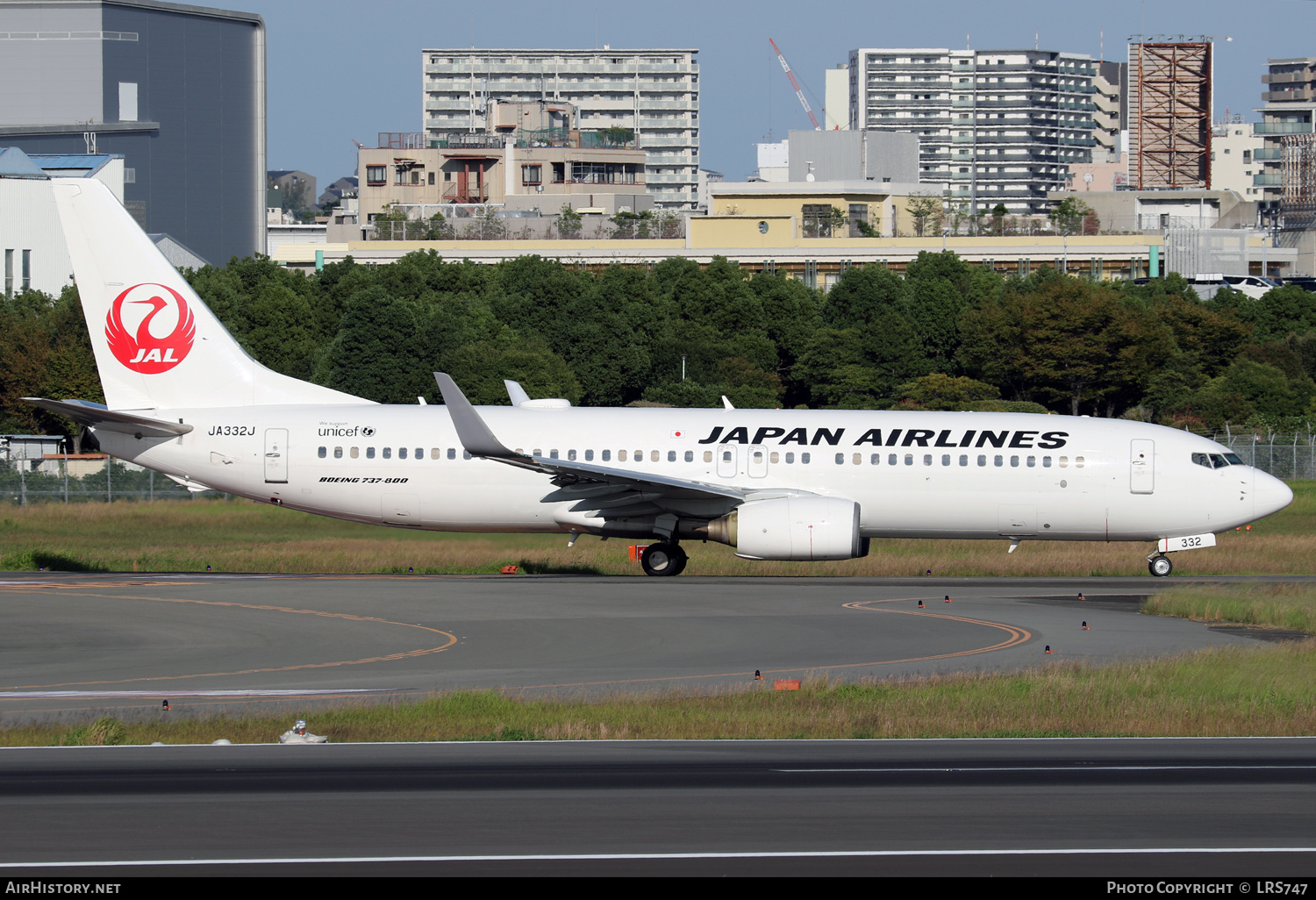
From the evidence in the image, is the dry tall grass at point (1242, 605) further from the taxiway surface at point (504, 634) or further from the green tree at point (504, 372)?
the green tree at point (504, 372)

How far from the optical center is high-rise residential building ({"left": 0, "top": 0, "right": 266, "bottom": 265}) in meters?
165

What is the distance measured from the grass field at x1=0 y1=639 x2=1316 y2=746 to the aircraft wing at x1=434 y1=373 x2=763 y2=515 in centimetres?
1213

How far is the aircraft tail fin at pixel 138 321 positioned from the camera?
110 ft

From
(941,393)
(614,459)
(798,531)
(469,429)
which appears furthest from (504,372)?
(798,531)

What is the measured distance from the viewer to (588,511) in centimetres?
3334

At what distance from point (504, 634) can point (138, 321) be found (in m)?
14.3

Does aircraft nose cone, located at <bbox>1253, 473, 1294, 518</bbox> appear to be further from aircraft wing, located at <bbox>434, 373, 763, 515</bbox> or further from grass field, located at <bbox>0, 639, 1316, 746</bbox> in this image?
grass field, located at <bbox>0, 639, 1316, 746</bbox>

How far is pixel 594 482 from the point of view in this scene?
32281 millimetres

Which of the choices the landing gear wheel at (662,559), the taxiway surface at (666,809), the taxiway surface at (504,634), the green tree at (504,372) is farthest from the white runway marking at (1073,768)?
the green tree at (504,372)

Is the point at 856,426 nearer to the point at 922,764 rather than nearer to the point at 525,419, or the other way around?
the point at 525,419

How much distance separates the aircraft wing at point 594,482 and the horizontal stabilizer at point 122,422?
6.53 metres

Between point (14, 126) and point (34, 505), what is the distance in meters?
131

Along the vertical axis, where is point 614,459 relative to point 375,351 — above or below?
below

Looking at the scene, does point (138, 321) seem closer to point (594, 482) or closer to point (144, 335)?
point (144, 335)
